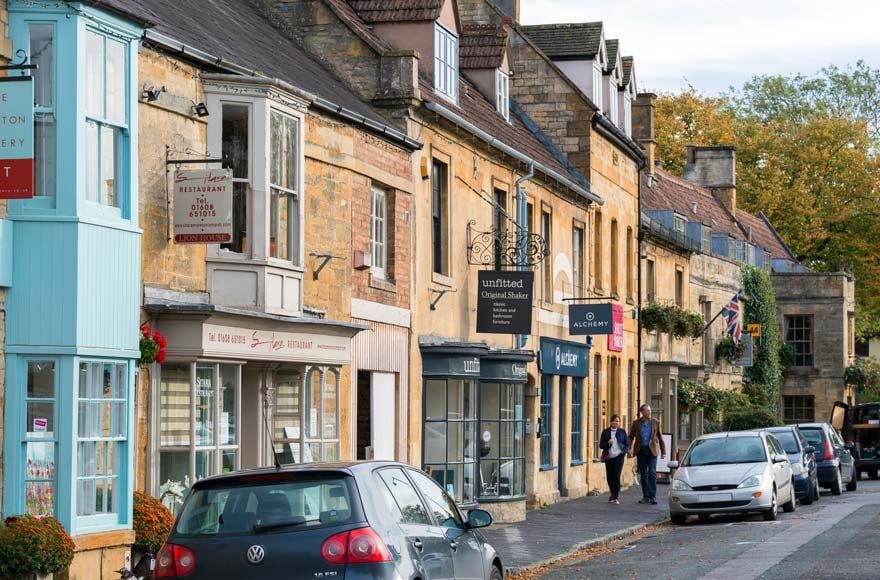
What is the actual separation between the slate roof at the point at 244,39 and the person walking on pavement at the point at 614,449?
10115mm

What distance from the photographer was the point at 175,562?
10844mm

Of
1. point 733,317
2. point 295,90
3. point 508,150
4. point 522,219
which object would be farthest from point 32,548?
point 733,317

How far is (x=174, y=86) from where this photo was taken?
17031 millimetres

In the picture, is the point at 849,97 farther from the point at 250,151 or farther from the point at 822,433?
the point at 250,151

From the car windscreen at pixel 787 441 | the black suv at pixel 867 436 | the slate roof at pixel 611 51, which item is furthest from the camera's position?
the black suv at pixel 867 436

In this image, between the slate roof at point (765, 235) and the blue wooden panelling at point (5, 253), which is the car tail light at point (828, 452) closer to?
the blue wooden panelling at point (5, 253)

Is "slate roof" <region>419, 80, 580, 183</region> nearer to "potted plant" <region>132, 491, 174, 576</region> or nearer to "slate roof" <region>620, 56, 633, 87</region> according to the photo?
"slate roof" <region>620, 56, 633, 87</region>

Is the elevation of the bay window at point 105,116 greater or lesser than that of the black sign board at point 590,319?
greater

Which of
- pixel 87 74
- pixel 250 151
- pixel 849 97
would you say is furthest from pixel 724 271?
pixel 87 74

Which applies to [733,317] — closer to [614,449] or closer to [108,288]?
[614,449]

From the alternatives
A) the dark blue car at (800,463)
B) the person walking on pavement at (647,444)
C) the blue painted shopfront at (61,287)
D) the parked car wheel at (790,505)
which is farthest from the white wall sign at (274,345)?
the dark blue car at (800,463)

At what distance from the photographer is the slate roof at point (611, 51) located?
3809 cm

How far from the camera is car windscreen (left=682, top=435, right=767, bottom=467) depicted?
2677 centimetres

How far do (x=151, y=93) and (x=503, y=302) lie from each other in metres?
10.9
